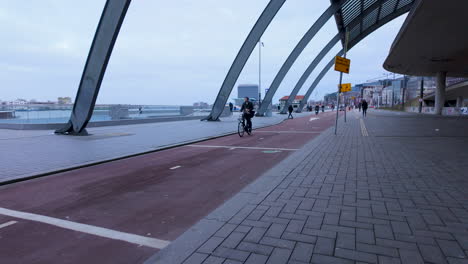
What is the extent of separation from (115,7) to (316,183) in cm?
1013

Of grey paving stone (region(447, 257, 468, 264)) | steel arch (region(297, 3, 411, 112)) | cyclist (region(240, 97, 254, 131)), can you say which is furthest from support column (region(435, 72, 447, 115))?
grey paving stone (region(447, 257, 468, 264))

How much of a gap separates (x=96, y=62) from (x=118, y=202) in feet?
31.0

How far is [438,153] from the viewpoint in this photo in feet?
25.7

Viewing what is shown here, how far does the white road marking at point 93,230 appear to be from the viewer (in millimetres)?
3139

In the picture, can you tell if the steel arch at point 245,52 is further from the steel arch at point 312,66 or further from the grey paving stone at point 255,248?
the steel arch at point 312,66

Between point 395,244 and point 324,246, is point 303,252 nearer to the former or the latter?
point 324,246

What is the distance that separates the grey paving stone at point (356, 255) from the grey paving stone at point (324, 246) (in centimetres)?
6

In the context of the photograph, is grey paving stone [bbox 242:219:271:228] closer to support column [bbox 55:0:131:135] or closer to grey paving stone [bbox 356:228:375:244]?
grey paving stone [bbox 356:228:375:244]

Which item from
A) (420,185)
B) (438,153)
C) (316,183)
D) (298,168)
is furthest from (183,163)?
(438,153)

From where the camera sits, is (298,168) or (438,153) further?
(438,153)

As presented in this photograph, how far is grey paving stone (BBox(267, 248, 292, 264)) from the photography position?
2.59 m

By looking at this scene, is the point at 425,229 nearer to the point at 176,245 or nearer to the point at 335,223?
the point at 335,223

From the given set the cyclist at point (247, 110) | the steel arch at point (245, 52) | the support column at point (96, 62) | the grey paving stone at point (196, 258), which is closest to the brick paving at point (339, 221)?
the grey paving stone at point (196, 258)

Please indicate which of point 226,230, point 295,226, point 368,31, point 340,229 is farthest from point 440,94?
point 226,230
